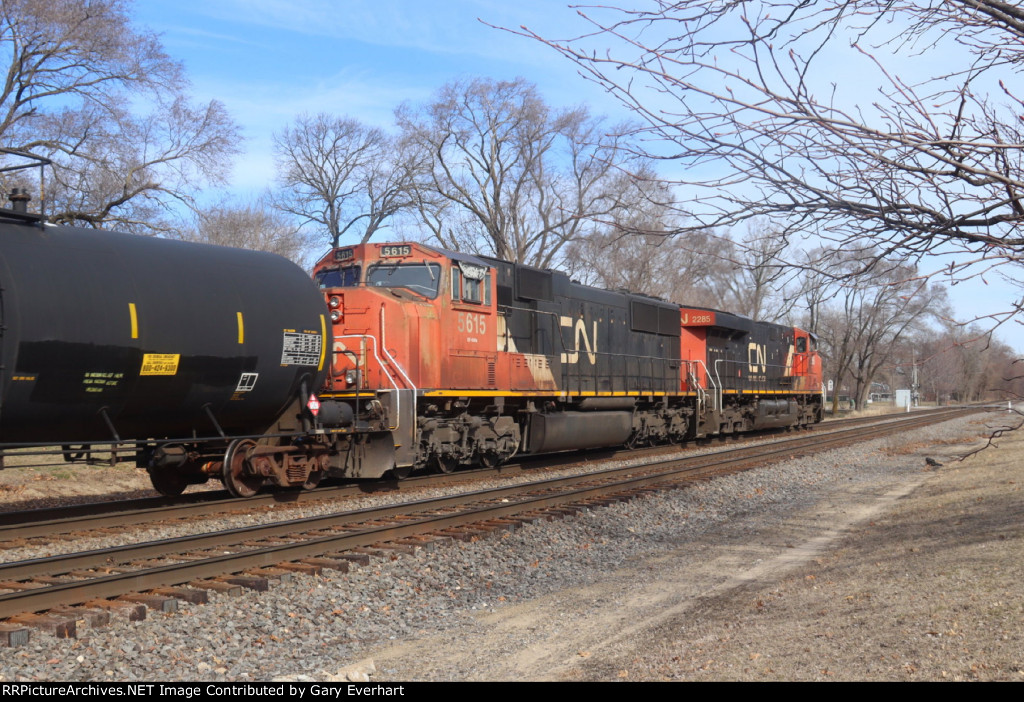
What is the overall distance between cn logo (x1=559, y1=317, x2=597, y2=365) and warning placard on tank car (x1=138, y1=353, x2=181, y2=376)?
939 cm

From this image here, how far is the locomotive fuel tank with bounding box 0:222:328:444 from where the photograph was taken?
8242mm

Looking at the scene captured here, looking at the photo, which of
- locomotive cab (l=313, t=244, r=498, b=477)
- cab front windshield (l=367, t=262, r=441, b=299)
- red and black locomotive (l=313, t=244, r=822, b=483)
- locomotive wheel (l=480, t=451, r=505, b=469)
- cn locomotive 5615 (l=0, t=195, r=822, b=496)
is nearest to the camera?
cn locomotive 5615 (l=0, t=195, r=822, b=496)

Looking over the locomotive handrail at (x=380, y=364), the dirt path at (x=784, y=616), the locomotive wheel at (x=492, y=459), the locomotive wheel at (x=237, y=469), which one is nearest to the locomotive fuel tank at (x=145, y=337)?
the locomotive wheel at (x=237, y=469)

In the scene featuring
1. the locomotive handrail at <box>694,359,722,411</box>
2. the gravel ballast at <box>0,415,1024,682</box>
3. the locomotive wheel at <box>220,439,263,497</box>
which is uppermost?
the locomotive handrail at <box>694,359,722,411</box>

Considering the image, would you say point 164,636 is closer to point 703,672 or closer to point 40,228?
point 703,672

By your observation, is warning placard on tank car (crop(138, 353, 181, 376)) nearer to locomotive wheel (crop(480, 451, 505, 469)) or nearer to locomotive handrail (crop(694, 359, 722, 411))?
locomotive wheel (crop(480, 451, 505, 469))

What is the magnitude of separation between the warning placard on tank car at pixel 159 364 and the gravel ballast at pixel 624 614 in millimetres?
3232

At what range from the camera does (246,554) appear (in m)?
7.86

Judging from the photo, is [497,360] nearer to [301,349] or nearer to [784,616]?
[301,349]

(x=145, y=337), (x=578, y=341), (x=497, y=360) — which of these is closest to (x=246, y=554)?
(x=145, y=337)

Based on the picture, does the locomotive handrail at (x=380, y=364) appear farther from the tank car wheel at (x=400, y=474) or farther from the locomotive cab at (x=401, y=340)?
the tank car wheel at (x=400, y=474)

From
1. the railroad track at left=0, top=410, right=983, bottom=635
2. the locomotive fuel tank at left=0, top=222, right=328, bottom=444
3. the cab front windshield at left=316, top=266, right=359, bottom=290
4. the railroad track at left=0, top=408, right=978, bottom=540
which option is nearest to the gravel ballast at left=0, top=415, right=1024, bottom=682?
the railroad track at left=0, top=410, right=983, bottom=635

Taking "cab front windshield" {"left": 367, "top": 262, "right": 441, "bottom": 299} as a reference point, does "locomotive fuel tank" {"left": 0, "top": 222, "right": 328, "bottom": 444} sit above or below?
below

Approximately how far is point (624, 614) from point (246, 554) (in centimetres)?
356
